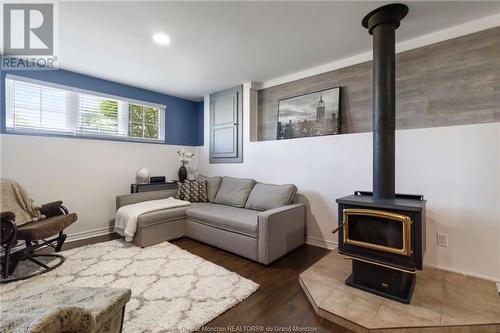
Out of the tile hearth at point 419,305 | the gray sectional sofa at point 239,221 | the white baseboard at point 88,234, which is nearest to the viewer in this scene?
the tile hearth at point 419,305

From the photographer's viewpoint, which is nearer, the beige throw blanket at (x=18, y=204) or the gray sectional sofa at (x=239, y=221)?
the beige throw blanket at (x=18, y=204)

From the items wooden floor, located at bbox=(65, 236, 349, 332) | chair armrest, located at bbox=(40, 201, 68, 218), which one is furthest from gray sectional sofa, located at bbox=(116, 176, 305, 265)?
chair armrest, located at bbox=(40, 201, 68, 218)

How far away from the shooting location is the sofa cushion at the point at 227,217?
8.38ft

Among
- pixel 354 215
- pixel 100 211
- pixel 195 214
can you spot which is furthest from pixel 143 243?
pixel 354 215

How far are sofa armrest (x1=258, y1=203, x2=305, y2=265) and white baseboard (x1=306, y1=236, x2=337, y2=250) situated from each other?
138 mm

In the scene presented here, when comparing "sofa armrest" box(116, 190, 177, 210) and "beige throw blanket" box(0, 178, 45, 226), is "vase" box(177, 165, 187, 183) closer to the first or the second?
"sofa armrest" box(116, 190, 177, 210)

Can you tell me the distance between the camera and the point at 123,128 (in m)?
3.88

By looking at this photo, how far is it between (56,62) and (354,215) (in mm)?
3973

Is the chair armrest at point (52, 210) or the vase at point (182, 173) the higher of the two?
→ the vase at point (182, 173)

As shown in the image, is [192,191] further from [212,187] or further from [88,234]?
[88,234]

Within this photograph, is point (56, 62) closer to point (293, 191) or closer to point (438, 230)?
point (293, 191)

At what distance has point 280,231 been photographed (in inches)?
101
